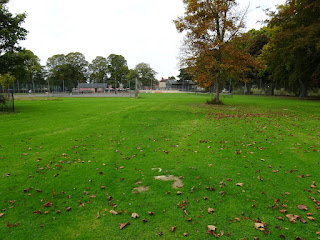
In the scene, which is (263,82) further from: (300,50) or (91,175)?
(91,175)

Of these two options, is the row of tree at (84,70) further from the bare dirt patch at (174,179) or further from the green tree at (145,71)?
the bare dirt patch at (174,179)

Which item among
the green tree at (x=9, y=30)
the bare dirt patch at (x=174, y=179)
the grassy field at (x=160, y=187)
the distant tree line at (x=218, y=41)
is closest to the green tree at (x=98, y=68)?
the distant tree line at (x=218, y=41)

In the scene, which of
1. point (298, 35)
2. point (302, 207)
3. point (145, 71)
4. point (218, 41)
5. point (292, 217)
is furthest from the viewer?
point (145, 71)

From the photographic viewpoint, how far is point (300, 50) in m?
25.6

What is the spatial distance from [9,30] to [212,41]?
15.6 metres

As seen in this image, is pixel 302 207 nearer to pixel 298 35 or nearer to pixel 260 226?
pixel 260 226

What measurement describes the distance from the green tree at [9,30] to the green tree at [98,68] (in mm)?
75936

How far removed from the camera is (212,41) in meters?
19.2

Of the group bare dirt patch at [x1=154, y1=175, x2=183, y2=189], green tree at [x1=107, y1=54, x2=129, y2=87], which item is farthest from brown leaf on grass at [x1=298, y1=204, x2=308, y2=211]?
green tree at [x1=107, y1=54, x2=129, y2=87]

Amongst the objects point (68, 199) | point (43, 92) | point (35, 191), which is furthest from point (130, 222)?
point (43, 92)

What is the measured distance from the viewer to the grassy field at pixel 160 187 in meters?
3.00

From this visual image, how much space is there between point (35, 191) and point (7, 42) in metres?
15.3

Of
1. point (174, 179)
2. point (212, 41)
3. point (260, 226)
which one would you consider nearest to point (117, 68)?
point (212, 41)

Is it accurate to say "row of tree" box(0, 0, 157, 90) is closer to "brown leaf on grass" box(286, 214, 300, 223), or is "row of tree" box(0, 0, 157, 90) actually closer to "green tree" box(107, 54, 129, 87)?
"green tree" box(107, 54, 129, 87)
